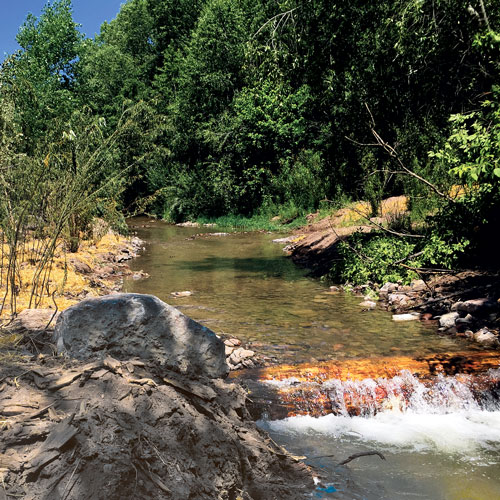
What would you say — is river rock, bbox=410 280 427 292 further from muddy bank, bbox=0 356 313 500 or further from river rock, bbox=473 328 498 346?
muddy bank, bbox=0 356 313 500

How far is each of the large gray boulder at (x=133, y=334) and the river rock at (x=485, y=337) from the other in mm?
4024

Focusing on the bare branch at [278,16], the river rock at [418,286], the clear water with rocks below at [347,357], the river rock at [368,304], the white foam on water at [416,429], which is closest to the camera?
the clear water with rocks below at [347,357]

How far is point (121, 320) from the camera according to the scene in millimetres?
3984

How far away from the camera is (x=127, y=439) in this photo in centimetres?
299

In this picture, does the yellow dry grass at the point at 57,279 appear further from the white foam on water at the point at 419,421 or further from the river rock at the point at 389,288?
the river rock at the point at 389,288

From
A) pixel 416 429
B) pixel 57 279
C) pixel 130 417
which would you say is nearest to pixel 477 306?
pixel 416 429

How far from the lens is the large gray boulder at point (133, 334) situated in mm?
3910

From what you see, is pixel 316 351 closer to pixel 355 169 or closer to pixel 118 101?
pixel 355 169

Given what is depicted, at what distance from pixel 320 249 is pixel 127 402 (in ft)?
35.3

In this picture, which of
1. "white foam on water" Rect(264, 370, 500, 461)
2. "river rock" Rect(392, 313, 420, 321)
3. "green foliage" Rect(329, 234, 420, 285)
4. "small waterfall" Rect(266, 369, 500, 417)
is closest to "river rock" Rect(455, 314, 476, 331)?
"river rock" Rect(392, 313, 420, 321)

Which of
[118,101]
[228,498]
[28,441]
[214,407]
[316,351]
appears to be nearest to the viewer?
[28,441]

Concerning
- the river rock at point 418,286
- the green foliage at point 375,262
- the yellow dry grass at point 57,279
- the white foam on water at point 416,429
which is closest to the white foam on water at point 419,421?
the white foam on water at point 416,429

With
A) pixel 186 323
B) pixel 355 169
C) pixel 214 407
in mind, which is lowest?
pixel 214 407

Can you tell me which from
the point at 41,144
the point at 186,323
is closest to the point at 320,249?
the point at 41,144
